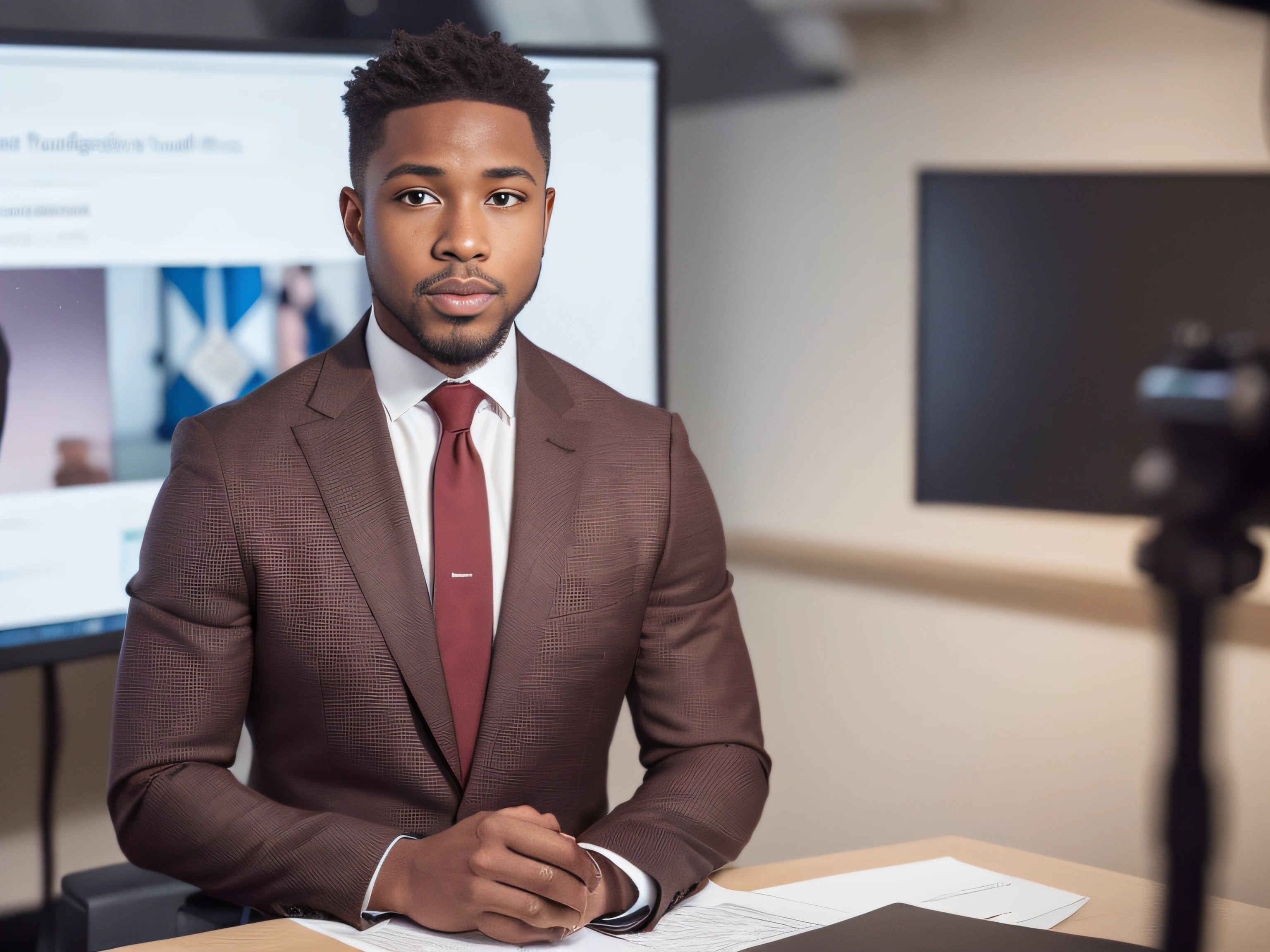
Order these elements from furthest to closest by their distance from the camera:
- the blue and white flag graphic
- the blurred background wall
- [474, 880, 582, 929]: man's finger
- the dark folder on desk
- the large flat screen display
A: the blurred background wall → the blue and white flag graphic → the large flat screen display → [474, 880, 582, 929]: man's finger → the dark folder on desk

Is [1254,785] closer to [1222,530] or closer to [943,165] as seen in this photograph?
[943,165]

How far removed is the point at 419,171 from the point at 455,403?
0.22 meters

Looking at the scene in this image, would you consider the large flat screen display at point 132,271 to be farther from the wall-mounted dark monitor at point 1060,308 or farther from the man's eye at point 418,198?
the wall-mounted dark monitor at point 1060,308

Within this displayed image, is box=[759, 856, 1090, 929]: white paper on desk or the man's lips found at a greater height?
the man's lips

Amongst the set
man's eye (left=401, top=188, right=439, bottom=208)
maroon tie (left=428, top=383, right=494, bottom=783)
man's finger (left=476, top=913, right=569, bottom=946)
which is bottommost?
man's finger (left=476, top=913, right=569, bottom=946)

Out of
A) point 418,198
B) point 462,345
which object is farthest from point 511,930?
point 418,198

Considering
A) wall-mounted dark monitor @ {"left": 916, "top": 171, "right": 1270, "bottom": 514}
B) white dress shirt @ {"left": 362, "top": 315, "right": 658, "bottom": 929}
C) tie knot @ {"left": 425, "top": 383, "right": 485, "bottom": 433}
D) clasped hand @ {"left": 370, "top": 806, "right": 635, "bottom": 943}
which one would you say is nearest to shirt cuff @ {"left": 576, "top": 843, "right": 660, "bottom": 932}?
clasped hand @ {"left": 370, "top": 806, "right": 635, "bottom": 943}

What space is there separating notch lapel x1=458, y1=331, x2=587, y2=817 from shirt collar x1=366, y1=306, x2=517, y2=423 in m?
0.03

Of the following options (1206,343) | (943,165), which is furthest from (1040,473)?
(1206,343)

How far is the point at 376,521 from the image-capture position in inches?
47.8

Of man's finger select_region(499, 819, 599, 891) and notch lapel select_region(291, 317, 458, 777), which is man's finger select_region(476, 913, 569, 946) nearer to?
man's finger select_region(499, 819, 599, 891)

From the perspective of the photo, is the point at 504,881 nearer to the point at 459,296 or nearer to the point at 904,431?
the point at 459,296

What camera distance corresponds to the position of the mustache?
1.15 meters

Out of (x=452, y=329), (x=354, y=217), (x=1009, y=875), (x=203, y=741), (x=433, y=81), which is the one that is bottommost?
(x=1009, y=875)
